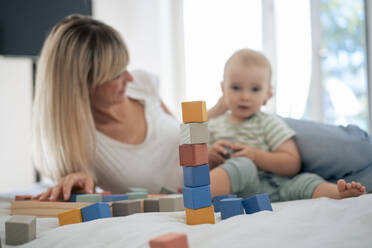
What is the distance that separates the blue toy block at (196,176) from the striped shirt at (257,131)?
548mm

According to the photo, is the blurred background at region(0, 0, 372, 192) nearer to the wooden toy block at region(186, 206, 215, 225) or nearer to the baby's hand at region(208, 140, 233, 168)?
the baby's hand at region(208, 140, 233, 168)

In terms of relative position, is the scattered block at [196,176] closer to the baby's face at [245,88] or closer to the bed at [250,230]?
the bed at [250,230]

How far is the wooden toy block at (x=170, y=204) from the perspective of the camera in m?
0.74

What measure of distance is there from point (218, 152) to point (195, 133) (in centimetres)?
50

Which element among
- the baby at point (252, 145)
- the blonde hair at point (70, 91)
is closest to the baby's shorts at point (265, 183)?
the baby at point (252, 145)

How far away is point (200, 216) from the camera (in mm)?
574

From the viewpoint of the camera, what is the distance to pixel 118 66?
1226 mm

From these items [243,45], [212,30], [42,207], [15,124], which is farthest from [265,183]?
[15,124]

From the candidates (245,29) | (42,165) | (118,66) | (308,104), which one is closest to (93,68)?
(118,66)

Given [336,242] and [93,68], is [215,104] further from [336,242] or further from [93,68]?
[336,242]

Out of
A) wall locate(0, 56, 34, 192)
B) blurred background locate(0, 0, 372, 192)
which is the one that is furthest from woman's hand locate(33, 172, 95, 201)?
wall locate(0, 56, 34, 192)

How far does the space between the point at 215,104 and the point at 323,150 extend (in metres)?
0.39

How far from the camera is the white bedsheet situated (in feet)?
1.44

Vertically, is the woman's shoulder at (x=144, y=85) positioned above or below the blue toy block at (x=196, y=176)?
above
